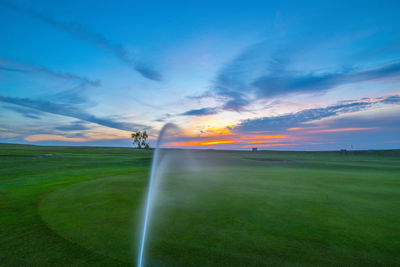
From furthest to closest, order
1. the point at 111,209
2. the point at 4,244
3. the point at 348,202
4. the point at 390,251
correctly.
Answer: the point at 348,202 → the point at 111,209 → the point at 4,244 → the point at 390,251

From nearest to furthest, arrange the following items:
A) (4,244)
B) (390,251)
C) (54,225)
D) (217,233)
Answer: (390,251), (4,244), (217,233), (54,225)

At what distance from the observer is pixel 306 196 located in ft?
40.2

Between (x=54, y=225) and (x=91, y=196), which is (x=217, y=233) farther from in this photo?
(x=91, y=196)

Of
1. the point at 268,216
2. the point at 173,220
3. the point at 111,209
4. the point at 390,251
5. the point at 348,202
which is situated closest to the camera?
the point at 390,251

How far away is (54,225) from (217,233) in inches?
227

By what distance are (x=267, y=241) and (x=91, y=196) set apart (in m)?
10.1

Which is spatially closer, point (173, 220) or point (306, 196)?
point (173, 220)

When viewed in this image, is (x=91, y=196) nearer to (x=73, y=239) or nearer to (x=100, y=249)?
(x=73, y=239)

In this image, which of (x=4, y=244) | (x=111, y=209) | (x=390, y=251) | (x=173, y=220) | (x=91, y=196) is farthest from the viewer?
(x=91, y=196)

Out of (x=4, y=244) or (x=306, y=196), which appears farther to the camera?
(x=306, y=196)

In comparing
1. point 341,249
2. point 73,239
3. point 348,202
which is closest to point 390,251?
point 341,249

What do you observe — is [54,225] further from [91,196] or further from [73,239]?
[91,196]

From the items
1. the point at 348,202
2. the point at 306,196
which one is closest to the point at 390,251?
the point at 348,202

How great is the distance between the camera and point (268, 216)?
8445mm
